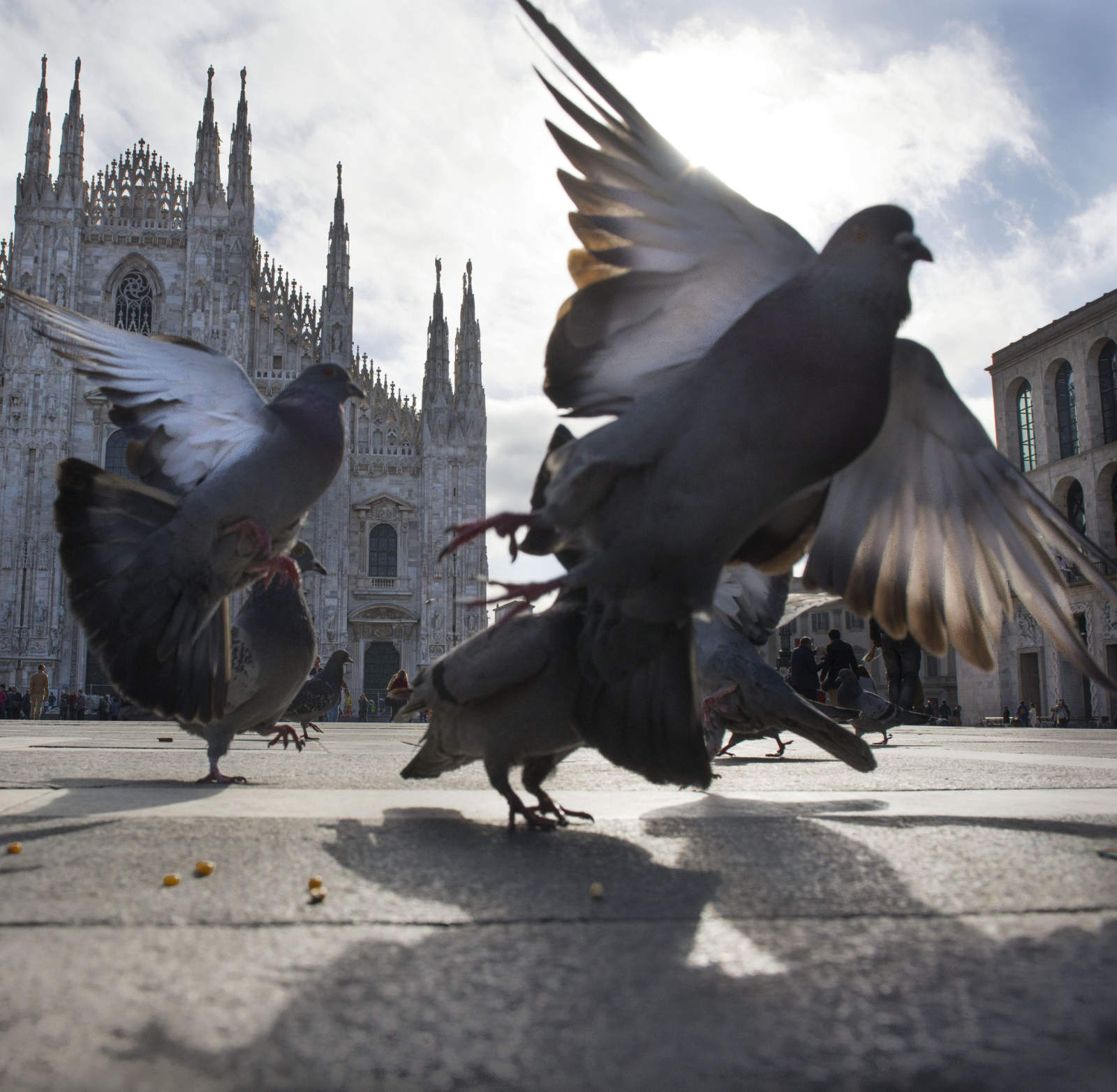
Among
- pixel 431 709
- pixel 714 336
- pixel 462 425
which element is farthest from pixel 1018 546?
pixel 462 425

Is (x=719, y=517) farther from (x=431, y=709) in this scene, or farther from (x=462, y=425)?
(x=462, y=425)

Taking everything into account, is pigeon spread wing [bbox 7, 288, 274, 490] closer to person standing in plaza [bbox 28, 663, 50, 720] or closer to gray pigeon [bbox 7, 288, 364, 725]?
gray pigeon [bbox 7, 288, 364, 725]

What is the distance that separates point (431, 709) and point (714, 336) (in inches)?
53.6

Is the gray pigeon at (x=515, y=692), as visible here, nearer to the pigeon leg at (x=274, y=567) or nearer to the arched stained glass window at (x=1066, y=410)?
the pigeon leg at (x=274, y=567)

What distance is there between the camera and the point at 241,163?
3509 cm

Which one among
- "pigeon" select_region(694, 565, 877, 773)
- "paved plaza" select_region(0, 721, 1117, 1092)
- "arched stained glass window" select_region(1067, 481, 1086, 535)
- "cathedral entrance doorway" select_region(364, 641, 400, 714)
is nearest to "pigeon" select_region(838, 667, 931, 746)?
"pigeon" select_region(694, 565, 877, 773)

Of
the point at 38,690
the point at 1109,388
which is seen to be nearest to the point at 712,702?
the point at 38,690

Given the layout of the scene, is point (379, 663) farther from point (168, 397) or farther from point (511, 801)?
point (511, 801)

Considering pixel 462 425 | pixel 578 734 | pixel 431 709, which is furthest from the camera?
pixel 462 425

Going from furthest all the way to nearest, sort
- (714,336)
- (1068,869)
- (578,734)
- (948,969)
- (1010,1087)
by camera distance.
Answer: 1. (714,336)
2. (578,734)
3. (1068,869)
4. (948,969)
5. (1010,1087)

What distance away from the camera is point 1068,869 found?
1.91 m

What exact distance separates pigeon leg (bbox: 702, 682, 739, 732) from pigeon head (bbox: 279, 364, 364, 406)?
2108mm

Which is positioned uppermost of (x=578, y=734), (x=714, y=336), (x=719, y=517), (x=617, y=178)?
(x=617, y=178)

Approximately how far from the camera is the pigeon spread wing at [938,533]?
283cm
